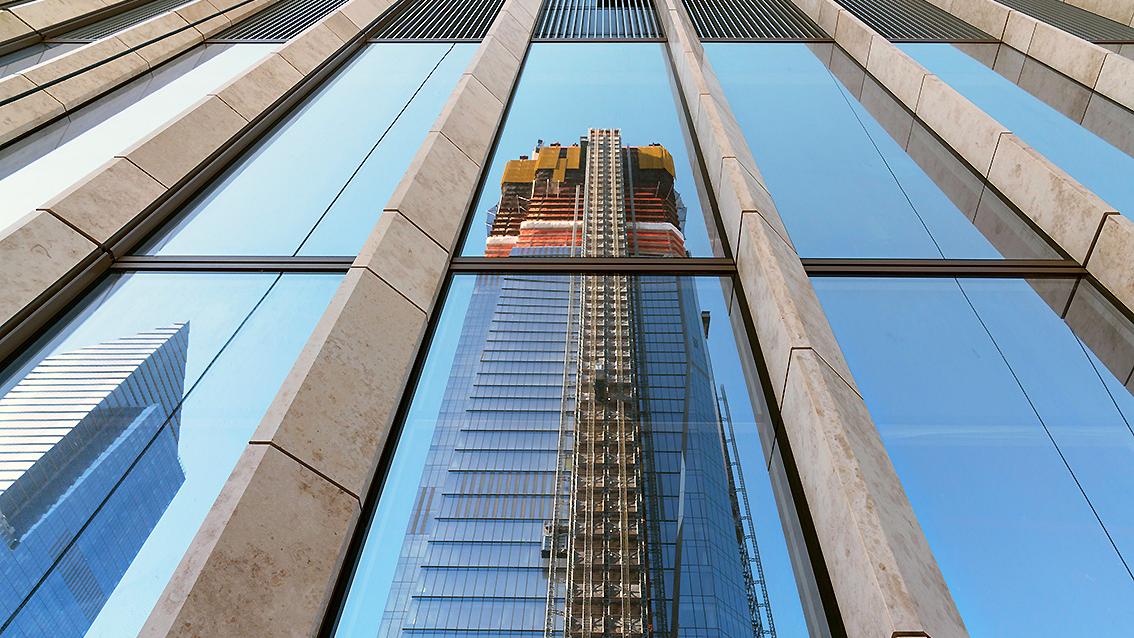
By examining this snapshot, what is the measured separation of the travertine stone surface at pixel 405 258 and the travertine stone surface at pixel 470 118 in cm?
162

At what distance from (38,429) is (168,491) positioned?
97 centimetres

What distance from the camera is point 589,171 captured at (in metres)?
6.74

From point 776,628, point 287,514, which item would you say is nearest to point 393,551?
point 287,514

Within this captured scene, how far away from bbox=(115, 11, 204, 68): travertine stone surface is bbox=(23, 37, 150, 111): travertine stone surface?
7.7 inches

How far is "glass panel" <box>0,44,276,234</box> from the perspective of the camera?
6.23 meters

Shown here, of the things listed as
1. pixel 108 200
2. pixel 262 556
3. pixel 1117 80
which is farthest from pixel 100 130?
pixel 1117 80

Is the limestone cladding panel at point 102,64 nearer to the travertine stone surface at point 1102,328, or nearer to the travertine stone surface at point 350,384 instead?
the travertine stone surface at point 350,384

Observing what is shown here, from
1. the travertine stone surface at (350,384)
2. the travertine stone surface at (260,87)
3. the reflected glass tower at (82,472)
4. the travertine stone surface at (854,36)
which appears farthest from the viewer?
the travertine stone surface at (854,36)

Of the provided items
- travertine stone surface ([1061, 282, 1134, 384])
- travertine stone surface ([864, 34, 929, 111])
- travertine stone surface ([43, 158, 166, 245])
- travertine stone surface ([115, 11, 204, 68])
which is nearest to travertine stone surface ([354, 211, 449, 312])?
travertine stone surface ([43, 158, 166, 245])

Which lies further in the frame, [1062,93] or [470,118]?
[1062,93]

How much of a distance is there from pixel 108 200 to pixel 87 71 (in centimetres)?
423

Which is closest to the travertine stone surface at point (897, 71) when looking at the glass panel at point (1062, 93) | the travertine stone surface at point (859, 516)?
the glass panel at point (1062, 93)

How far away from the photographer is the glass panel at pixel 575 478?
3.36 meters

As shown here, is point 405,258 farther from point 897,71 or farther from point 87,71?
point 897,71
